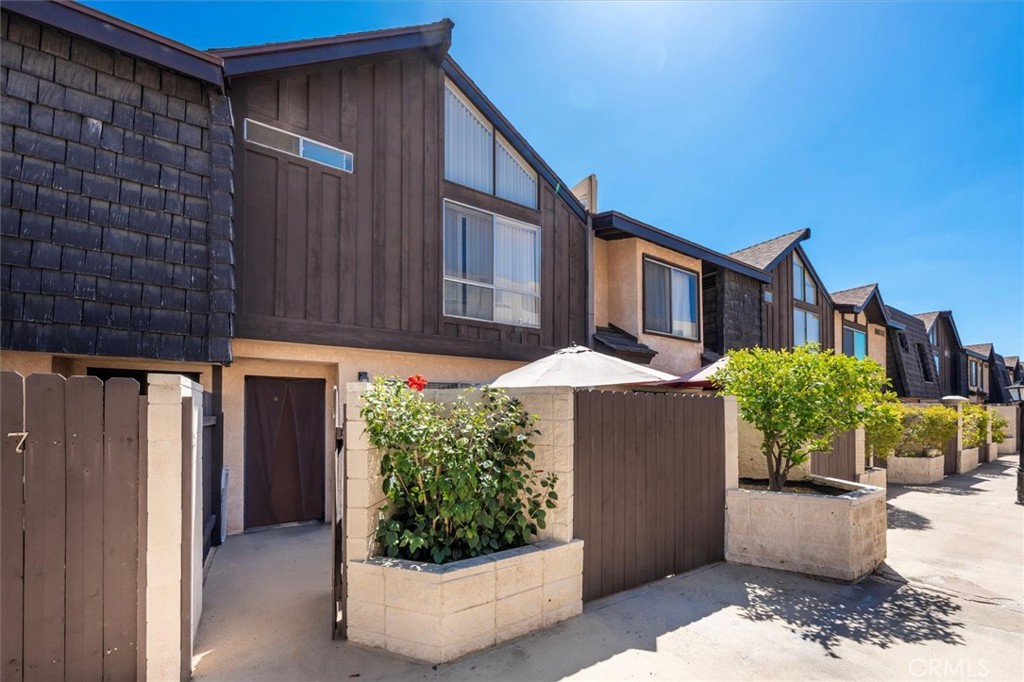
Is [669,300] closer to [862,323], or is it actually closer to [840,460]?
[840,460]

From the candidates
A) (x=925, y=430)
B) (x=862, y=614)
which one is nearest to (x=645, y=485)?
(x=862, y=614)

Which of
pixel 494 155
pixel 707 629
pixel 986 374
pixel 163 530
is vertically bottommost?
pixel 707 629

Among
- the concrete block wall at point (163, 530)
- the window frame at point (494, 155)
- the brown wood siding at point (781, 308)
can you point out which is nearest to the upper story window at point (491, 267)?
the window frame at point (494, 155)

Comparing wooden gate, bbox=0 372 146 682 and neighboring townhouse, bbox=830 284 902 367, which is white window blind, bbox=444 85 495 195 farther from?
neighboring townhouse, bbox=830 284 902 367

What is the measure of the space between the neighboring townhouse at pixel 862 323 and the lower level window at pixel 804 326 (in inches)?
73.9

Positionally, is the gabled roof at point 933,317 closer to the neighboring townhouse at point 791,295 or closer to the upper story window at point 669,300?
the neighboring townhouse at point 791,295

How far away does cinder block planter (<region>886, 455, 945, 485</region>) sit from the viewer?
1209cm

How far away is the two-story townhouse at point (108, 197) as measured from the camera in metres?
4.86

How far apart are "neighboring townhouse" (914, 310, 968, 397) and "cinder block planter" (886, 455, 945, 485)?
1718 cm

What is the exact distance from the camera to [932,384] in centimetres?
2395

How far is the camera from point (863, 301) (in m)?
19.0

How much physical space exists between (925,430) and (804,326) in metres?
5.08

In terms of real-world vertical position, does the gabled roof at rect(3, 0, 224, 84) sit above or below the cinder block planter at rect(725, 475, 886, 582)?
above

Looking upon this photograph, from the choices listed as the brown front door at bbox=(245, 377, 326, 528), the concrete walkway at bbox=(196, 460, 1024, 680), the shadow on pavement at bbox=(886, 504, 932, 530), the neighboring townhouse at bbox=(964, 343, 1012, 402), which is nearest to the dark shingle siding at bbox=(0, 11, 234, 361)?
the brown front door at bbox=(245, 377, 326, 528)
